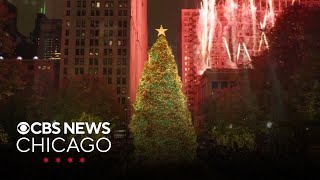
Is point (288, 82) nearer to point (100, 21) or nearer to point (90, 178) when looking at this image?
point (90, 178)

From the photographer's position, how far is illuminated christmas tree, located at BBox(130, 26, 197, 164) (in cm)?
3094

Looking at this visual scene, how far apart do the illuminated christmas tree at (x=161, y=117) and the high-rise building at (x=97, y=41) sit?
10109cm

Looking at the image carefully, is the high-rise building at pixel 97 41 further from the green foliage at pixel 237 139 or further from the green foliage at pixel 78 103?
the green foliage at pixel 237 139

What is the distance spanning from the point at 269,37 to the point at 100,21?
103 meters

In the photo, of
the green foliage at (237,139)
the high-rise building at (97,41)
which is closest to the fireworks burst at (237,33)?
the high-rise building at (97,41)

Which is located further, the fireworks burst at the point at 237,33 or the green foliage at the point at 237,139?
the fireworks burst at the point at 237,33

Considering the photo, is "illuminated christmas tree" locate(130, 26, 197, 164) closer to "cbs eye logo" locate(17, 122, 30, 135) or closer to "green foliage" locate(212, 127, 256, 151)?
"cbs eye logo" locate(17, 122, 30, 135)

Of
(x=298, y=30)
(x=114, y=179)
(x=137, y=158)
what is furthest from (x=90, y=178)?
(x=298, y=30)

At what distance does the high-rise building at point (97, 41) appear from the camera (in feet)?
442

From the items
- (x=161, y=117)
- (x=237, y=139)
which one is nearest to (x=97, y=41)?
(x=237, y=139)

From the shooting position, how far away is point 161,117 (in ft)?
103

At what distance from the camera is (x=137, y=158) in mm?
30875

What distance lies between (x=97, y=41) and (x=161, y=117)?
108803 millimetres

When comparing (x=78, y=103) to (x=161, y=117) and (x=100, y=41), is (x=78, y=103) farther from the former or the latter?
(x=100, y=41)
